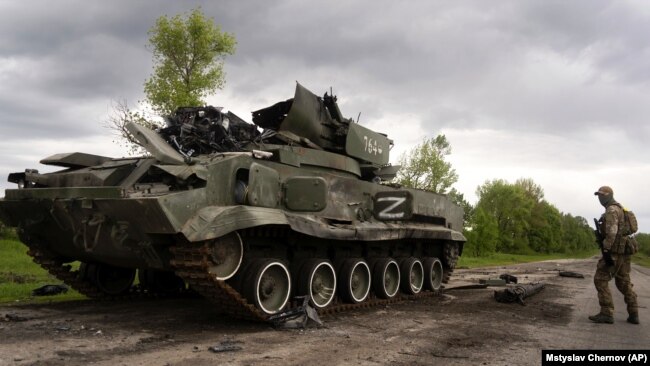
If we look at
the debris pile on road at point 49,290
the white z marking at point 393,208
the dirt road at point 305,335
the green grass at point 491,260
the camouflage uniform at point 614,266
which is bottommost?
the dirt road at point 305,335

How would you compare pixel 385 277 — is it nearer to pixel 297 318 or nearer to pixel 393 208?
pixel 393 208

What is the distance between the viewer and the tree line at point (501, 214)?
36688 millimetres

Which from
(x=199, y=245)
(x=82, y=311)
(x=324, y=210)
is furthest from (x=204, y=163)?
(x=82, y=311)

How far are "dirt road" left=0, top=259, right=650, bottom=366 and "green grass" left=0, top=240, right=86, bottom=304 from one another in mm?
1280

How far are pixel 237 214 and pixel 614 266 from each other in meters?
5.88

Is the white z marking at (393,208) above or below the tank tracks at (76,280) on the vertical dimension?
above

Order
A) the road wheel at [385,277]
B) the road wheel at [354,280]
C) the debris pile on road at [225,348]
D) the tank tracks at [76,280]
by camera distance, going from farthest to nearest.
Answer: the road wheel at [385,277] < the road wheel at [354,280] < the tank tracks at [76,280] < the debris pile on road at [225,348]

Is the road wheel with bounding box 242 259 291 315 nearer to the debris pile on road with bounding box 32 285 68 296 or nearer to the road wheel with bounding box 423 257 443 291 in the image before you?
the road wheel with bounding box 423 257 443 291

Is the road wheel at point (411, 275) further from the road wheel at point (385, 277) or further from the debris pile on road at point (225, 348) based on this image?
the debris pile on road at point (225, 348)

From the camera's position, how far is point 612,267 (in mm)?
8641

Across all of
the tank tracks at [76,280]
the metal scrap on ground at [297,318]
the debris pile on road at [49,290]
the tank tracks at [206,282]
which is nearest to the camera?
the tank tracks at [206,282]

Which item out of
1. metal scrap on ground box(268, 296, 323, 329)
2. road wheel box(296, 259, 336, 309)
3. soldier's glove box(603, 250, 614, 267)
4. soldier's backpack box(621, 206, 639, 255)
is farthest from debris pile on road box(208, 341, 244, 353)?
soldier's backpack box(621, 206, 639, 255)

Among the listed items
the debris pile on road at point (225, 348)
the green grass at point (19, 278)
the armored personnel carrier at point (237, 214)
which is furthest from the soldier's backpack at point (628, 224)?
the green grass at point (19, 278)

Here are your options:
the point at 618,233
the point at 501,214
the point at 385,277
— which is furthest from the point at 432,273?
the point at 501,214
